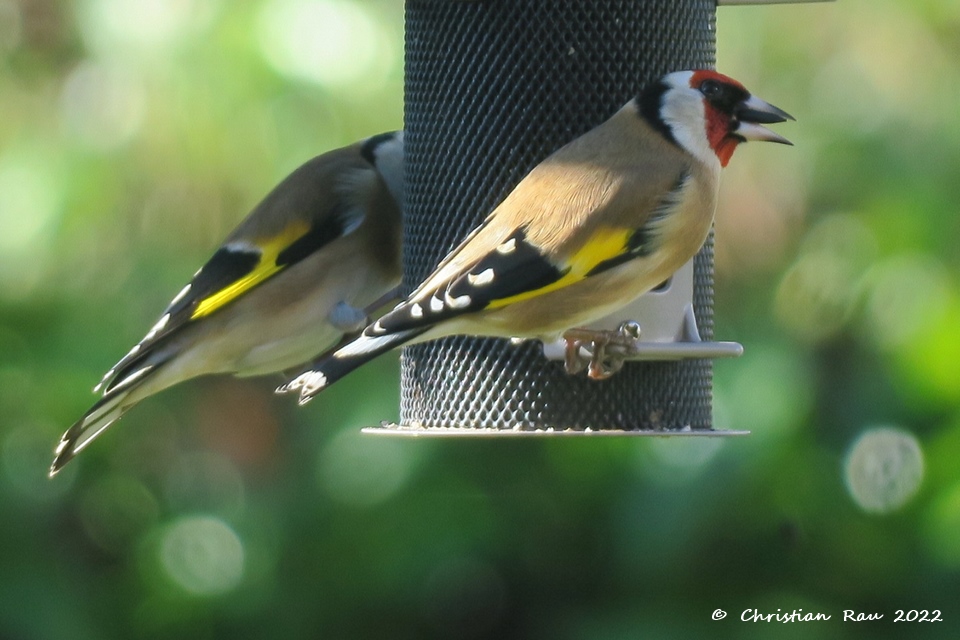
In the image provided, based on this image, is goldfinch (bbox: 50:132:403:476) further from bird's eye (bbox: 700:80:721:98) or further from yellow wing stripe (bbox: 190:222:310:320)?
bird's eye (bbox: 700:80:721:98)

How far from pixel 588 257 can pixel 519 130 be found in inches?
28.3

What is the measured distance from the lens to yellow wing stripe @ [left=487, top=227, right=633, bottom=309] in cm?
438

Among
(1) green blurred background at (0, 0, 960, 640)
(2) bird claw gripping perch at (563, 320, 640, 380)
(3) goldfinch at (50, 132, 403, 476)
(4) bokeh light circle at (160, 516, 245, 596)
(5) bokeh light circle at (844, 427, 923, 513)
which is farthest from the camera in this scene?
(4) bokeh light circle at (160, 516, 245, 596)

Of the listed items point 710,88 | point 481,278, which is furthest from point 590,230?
point 710,88

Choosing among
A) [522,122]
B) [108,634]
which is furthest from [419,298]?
[108,634]

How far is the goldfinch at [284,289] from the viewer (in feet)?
17.4

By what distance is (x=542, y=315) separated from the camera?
4480 millimetres

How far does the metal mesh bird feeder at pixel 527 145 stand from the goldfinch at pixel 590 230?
9.5 inches

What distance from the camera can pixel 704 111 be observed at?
15.7 feet

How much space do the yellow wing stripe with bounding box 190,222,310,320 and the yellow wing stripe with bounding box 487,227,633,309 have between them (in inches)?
49.1

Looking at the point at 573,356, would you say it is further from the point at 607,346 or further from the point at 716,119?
the point at 716,119

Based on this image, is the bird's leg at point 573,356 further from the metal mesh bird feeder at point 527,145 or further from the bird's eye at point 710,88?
the bird's eye at point 710,88

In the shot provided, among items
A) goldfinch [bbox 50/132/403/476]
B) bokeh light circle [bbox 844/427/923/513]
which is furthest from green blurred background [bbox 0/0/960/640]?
goldfinch [bbox 50/132/403/476]

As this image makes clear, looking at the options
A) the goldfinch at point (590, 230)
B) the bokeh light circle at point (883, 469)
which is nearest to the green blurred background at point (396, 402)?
the bokeh light circle at point (883, 469)
